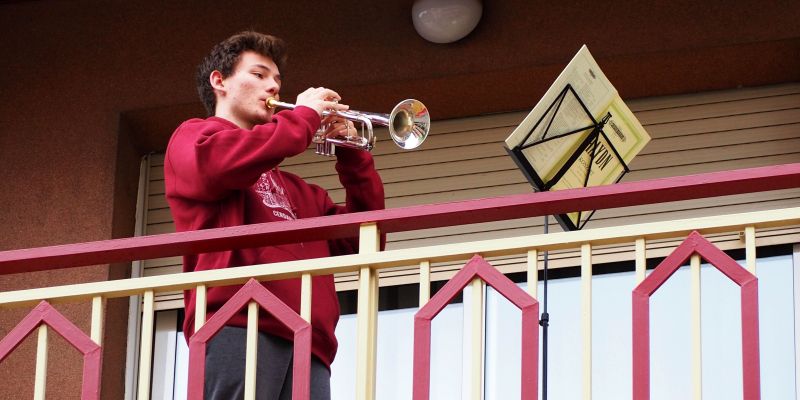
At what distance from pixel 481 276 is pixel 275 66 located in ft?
4.24

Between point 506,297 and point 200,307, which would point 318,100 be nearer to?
point 200,307

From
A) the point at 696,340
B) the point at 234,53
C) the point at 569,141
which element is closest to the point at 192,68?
the point at 234,53

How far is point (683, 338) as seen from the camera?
5844mm

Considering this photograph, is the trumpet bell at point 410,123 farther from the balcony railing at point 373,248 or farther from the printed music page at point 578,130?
the balcony railing at point 373,248

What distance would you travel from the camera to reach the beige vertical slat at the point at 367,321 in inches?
139

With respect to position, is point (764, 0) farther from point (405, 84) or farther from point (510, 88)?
point (405, 84)

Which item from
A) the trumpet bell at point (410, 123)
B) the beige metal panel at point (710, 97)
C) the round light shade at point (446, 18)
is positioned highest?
the round light shade at point (446, 18)

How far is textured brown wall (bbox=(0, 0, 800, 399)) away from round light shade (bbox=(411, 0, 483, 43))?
7 cm

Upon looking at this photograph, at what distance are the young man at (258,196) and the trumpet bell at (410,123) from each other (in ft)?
0.81

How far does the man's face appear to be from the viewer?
14.5 feet

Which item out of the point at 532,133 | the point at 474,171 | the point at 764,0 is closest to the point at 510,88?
the point at 474,171

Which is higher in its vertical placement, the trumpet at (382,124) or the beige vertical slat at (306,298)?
the trumpet at (382,124)

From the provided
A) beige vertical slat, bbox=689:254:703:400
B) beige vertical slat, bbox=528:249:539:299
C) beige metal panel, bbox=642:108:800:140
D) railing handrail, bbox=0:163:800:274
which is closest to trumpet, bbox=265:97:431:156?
railing handrail, bbox=0:163:800:274

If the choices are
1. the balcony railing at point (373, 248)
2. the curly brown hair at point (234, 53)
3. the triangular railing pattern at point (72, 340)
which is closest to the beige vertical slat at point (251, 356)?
the balcony railing at point (373, 248)
